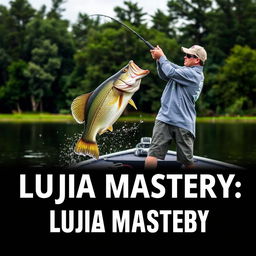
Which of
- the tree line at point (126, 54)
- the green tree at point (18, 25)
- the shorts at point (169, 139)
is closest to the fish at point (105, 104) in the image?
the shorts at point (169, 139)

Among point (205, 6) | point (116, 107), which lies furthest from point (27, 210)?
point (205, 6)

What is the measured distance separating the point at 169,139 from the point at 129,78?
2.81ft

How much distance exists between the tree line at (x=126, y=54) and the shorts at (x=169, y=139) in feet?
153

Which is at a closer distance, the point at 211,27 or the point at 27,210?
the point at 27,210

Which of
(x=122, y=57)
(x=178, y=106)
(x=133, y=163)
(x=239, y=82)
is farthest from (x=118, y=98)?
(x=122, y=57)

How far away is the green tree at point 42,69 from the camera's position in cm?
6319

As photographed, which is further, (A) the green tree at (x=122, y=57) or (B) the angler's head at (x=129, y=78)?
(A) the green tree at (x=122, y=57)

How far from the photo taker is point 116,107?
6.39m

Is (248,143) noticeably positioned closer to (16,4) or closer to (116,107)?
(116,107)

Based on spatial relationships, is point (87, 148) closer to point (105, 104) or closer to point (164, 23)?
point (105, 104)

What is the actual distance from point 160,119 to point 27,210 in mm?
1917

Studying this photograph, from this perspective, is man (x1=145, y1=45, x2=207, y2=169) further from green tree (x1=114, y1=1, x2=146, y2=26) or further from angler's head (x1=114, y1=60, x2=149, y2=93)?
green tree (x1=114, y1=1, x2=146, y2=26)

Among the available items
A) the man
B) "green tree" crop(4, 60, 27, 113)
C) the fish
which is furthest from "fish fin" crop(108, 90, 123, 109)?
"green tree" crop(4, 60, 27, 113)

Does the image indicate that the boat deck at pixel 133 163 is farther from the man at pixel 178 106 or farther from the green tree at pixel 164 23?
the green tree at pixel 164 23
